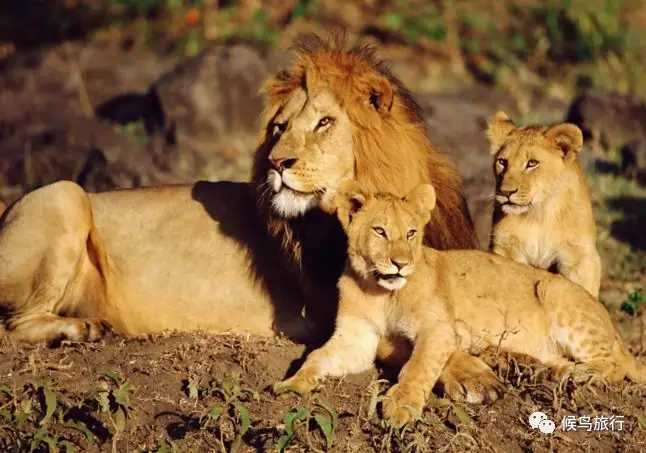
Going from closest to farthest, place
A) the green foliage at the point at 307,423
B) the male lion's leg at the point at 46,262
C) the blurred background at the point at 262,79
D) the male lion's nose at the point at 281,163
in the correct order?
the green foliage at the point at 307,423 → the male lion's nose at the point at 281,163 → the male lion's leg at the point at 46,262 → the blurred background at the point at 262,79

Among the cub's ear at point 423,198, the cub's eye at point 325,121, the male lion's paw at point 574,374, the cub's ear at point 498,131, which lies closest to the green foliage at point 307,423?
the cub's ear at point 423,198

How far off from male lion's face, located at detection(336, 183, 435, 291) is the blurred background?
2.14m

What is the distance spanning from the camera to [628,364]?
5.23m

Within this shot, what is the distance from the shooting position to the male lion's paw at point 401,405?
4.48 metres

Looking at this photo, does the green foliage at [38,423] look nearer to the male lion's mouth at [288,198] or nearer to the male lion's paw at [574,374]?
the male lion's mouth at [288,198]

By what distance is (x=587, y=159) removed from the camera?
9.75 m

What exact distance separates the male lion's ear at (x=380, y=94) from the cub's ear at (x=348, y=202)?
0.57 metres

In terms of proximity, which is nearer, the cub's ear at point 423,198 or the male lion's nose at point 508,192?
the cub's ear at point 423,198

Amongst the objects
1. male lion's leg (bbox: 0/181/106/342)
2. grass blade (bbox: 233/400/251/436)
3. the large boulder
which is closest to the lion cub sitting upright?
grass blade (bbox: 233/400/251/436)

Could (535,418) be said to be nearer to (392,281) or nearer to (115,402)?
(392,281)

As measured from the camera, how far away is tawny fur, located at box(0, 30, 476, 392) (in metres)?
5.27

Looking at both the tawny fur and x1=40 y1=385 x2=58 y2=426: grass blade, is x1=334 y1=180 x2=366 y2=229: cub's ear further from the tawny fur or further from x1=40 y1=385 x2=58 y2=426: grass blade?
x1=40 y1=385 x2=58 y2=426: grass blade

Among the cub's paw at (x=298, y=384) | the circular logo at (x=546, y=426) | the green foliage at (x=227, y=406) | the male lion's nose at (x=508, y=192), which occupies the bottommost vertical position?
the green foliage at (x=227, y=406)

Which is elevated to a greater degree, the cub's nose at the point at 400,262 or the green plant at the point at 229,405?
the cub's nose at the point at 400,262
